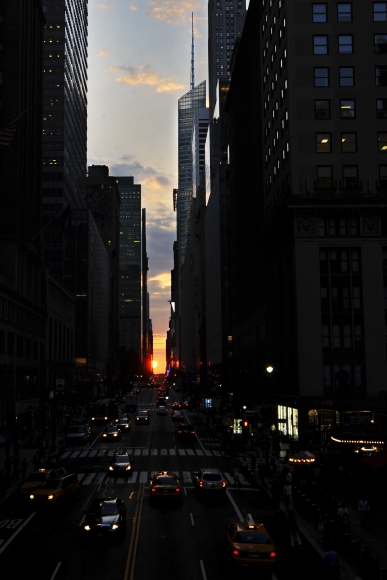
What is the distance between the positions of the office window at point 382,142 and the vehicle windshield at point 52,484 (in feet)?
154

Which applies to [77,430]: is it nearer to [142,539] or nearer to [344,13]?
[142,539]

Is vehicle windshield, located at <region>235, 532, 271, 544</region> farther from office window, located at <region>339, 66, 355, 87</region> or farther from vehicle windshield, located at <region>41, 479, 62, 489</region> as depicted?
office window, located at <region>339, 66, 355, 87</region>

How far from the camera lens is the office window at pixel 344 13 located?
6575 centimetres

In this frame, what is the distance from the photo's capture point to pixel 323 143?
64.3 m

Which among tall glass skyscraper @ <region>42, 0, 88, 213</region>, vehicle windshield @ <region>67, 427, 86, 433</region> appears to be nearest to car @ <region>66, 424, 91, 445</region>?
vehicle windshield @ <region>67, 427, 86, 433</region>

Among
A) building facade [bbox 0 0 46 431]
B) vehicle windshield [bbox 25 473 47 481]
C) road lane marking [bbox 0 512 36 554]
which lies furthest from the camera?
building facade [bbox 0 0 46 431]

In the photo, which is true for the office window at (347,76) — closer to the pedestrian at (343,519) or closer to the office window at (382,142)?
the office window at (382,142)

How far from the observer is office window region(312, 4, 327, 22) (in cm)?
6575

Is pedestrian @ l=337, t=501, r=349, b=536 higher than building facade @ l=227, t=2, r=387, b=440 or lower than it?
lower

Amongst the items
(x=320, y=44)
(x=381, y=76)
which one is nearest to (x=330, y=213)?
(x=381, y=76)

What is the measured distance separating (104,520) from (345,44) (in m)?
56.1

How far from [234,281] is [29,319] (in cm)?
4873

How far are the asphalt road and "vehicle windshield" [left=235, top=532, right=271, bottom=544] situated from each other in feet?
2.95

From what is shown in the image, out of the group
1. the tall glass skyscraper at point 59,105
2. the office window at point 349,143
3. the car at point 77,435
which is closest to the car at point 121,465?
the car at point 77,435
